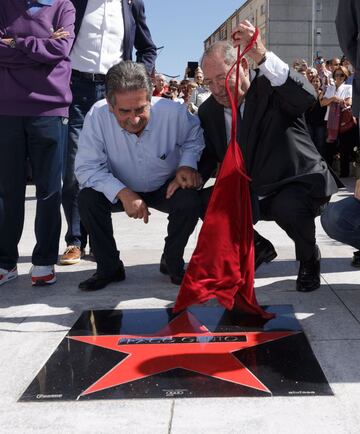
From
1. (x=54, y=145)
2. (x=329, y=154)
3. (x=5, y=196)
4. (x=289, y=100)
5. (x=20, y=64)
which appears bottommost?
(x=329, y=154)

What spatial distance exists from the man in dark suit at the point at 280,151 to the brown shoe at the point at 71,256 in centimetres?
143

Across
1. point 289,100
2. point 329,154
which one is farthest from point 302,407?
point 329,154

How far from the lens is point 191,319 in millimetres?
2871

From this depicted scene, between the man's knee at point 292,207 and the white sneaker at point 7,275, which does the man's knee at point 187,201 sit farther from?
the white sneaker at point 7,275

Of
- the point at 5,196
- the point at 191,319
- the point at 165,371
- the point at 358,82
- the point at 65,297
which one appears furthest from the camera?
the point at 5,196

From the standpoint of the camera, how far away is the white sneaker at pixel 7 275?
3.69m

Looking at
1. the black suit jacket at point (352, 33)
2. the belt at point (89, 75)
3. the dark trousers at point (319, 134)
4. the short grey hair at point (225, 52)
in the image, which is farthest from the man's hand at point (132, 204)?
the dark trousers at point (319, 134)

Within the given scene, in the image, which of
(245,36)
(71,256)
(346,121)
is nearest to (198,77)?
(346,121)

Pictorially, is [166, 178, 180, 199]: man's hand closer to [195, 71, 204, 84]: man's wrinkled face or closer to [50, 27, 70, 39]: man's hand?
[50, 27, 70, 39]: man's hand

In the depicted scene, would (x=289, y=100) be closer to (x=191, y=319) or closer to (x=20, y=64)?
(x=191, y=319)

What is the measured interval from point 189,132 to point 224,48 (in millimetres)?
586

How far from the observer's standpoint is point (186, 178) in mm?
3400

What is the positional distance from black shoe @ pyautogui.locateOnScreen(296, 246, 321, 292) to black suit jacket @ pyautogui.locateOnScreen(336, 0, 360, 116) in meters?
0.85

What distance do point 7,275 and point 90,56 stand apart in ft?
5.18
